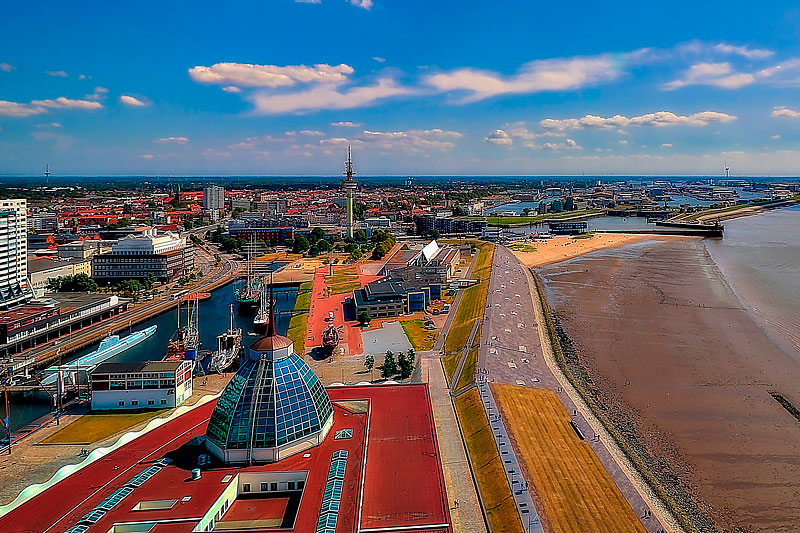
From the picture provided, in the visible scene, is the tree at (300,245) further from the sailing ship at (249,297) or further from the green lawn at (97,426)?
Result: the green lawn at (97,426)

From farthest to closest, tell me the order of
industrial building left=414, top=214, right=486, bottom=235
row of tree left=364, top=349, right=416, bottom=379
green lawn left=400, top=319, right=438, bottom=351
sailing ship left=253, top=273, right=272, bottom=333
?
1. industrial building left=414, top=214, right=486, bottom=235
2. sailing ship left=253, top=273, right=272, bottom=333
3. green lawn left=400, top=319, right=438, bottom=351
4. row of tree left=364, top=349, right=416, bottom=379

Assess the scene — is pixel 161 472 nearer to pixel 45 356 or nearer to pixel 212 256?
pixel 45 356

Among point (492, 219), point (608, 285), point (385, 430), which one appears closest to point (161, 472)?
point (385, 430)

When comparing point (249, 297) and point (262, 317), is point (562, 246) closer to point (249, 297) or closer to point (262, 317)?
point (249, 297)

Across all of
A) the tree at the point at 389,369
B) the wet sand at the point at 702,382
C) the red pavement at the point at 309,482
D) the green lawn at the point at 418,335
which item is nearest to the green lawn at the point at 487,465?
the red pavement at the point at 309,482

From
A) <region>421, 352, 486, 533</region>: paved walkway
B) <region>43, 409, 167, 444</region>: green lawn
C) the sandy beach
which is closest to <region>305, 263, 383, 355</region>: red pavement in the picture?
<region>421, 352, 486, 533</region>: paved walkway

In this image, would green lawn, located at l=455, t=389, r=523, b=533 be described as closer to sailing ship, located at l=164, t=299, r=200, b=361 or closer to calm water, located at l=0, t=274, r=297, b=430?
sailing ship, located at l=164, t=299, r=200, b=361
